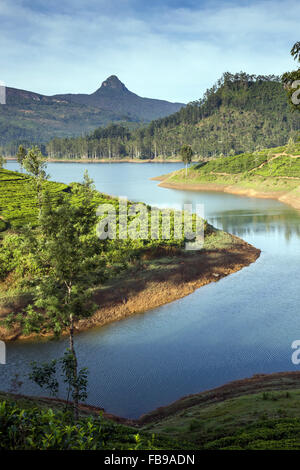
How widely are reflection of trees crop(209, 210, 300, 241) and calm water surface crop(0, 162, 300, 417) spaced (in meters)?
18.7

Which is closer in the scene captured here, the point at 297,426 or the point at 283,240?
the point at 297,426

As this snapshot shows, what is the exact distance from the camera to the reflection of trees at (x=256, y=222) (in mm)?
60125

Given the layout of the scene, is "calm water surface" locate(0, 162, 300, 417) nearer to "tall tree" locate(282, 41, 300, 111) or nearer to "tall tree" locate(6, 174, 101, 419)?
"tall tree" locate(6, 174, 101, 419)

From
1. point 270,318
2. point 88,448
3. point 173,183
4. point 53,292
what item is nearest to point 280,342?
point 270,318

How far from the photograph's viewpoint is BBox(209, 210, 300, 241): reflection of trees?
60.1 metres

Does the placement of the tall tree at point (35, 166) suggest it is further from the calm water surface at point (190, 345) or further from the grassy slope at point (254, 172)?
the grassy slope at point (254, 172)

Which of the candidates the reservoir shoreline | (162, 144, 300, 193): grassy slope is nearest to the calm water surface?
the reservoir shoreline

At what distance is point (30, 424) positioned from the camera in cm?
786

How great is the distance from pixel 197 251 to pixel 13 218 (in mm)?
26347

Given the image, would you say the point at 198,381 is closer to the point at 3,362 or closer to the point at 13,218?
the point at 3,362

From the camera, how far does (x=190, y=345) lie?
26.0 metres

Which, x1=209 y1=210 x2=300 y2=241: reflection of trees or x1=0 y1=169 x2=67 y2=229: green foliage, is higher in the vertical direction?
x1=0 y1=169 x2=67 y2=229: green foliage

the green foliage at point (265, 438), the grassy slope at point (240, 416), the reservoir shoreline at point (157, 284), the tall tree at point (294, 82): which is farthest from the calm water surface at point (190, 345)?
the tall tree at point (294, 82)

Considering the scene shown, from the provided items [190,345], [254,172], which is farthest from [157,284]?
[254,172]
